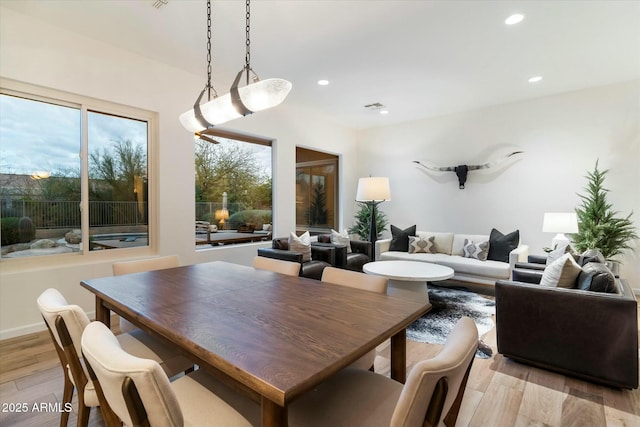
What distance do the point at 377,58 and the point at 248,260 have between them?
3365mm

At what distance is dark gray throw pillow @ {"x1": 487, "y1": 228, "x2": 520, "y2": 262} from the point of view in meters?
4.43

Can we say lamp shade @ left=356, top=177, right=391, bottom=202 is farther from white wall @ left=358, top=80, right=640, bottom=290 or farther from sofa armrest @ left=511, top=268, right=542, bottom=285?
sofa armrest @ left=511, top=268, right=542, bottom=285

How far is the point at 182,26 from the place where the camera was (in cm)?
290

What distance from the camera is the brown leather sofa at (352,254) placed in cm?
445

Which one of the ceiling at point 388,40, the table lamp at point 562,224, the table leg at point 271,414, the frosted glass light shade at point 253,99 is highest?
the ceiling at point 388,40

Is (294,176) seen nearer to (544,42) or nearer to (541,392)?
(544,42)

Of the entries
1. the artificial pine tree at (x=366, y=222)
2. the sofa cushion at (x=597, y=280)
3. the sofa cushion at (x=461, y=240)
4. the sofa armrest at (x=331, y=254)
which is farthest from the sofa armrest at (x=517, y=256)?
the artificial pine tree at (x=366, y=222)

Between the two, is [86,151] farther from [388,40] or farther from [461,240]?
[461,240]

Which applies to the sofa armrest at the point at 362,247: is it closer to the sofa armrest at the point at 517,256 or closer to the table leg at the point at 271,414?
the sofa armrest at the point at 517,256

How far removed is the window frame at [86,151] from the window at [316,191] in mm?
2616

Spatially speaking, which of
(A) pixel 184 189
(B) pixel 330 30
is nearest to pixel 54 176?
(A) pixel 184 189

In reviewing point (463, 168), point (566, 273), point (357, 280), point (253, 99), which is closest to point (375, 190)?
point (463, 168)

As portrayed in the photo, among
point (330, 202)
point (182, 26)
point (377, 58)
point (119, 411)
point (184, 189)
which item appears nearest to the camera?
point (119, 411)

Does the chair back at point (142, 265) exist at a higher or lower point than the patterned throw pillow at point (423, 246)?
higher
